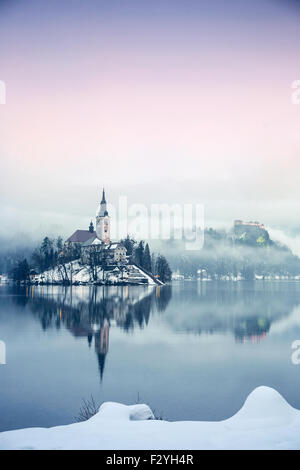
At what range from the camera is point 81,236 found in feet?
439

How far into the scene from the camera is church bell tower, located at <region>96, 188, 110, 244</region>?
129312 millimetres

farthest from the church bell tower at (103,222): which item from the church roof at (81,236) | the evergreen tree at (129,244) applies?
the evergreen tree at (129,244)

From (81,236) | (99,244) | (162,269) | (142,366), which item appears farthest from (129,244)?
(142,366)

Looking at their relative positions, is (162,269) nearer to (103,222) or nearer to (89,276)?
(89,276)

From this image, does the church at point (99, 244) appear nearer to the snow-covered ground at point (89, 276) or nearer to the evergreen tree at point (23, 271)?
the snow-covered ground at point (89, 276)

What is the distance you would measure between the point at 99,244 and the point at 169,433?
11343 cm

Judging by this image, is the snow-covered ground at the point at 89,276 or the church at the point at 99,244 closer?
the snow-covered ground at the point at 89,276

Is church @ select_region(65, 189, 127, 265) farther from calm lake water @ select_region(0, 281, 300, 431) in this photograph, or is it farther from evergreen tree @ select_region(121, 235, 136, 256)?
calm lake water @ select_region(0, 281, 300, 431)

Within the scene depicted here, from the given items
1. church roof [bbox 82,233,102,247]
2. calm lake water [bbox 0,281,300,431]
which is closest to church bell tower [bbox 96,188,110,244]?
church roof [bbox 82,233,102,247]

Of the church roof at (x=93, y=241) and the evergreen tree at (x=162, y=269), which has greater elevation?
the church roof at (x=93, y=241)

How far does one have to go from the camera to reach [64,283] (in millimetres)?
107000

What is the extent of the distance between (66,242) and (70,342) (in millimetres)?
107762

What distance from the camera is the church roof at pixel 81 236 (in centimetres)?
13225
